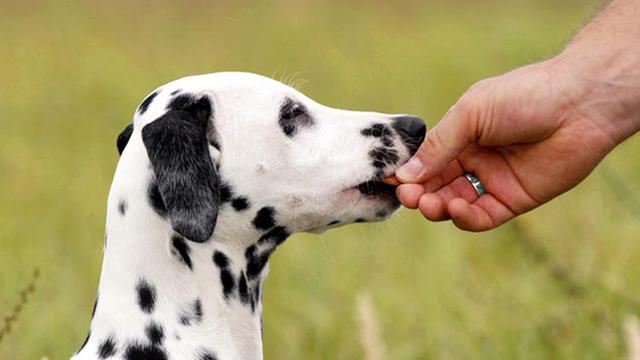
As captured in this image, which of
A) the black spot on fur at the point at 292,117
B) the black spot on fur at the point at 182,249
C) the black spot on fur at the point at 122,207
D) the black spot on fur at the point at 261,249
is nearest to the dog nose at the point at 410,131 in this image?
the black spot on fur at the point at 292,117

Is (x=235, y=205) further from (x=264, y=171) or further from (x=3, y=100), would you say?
(x=3, y=100)

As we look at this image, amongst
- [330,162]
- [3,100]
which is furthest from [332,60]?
[330,162]

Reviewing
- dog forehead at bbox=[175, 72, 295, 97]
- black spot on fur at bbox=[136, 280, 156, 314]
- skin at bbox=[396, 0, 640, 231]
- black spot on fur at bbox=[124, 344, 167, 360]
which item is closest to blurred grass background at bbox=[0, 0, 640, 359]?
dog forehead at bbox=[175, 72, 295, 97]

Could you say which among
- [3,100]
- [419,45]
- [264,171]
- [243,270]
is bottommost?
[419,45]

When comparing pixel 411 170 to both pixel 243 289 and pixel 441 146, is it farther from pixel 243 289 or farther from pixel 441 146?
pixel 243 289

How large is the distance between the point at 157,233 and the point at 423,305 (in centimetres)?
280

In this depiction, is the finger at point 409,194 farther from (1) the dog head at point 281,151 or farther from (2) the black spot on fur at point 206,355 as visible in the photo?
(2) the black spot on fur at point 206,355

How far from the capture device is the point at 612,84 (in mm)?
4234

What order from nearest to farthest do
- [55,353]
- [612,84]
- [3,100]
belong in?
[612,84] → [55,353] → [3,100]

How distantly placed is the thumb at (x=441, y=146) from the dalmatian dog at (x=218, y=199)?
7 centimetres

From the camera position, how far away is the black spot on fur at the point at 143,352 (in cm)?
417

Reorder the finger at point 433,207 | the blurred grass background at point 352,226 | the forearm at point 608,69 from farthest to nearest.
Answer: the blurred grass background at point 352,226 < the finger at point 433,207 < the forearm at point 608,69

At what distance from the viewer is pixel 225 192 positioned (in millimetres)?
4332

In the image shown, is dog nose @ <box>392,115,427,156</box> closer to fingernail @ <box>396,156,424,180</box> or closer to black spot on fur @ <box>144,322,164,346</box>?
fingernail @ <box>396,156,424,180</box>
